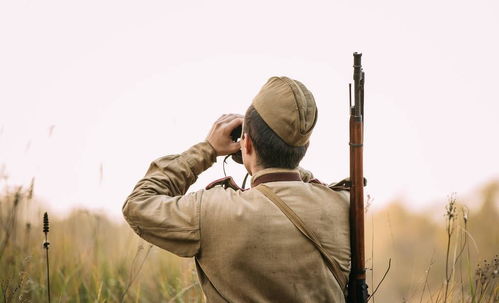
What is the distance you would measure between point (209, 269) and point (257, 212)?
0.34 meters

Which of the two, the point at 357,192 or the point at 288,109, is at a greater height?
the point at 288,109

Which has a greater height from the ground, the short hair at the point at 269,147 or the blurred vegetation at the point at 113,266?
the short hair at the point at 269,147

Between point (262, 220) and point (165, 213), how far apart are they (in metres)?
0.42

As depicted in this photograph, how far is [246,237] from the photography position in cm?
262

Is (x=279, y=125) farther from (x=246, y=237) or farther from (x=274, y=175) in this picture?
(x=246, y=237)

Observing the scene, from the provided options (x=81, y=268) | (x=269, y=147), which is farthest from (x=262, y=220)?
(x=81, y=268)

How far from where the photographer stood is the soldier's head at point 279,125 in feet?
8.88

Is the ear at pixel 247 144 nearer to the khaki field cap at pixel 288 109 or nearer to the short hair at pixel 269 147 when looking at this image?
the short hair at pixel 269 147

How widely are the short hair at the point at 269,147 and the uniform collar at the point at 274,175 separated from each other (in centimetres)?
2

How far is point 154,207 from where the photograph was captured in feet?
8.72

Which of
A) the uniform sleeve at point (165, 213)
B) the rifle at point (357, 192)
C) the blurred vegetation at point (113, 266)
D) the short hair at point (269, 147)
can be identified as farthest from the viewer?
the blurred vegetation at point (113, 266)

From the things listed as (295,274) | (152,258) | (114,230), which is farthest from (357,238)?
(114,230)

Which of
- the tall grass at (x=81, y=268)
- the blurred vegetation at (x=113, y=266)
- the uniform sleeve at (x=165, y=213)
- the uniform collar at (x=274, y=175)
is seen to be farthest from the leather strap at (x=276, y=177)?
the tall grass at (x=81, y=268)

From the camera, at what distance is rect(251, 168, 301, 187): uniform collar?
2.74 m
